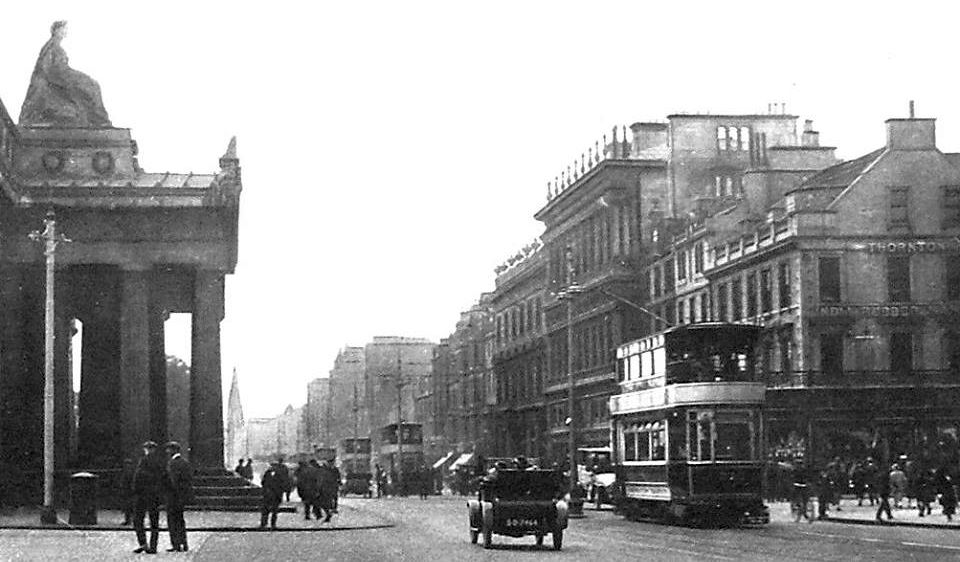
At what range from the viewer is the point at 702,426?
37.2m

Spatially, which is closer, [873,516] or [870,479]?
[873,516]

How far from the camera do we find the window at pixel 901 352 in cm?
6450

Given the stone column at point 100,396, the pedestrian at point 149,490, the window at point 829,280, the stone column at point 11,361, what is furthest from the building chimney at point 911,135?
the pedestrian at point 149,490

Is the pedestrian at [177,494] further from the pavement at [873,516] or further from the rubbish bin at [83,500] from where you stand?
the pavement at [873,516]

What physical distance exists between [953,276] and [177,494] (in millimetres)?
44990

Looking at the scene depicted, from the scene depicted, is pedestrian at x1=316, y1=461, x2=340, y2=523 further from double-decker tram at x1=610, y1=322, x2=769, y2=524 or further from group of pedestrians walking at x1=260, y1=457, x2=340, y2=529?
double-decker tram at x1=610, y1=322, x2=769, y2=524

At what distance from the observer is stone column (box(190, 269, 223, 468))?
5241cm

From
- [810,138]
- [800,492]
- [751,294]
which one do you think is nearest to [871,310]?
[751,294]

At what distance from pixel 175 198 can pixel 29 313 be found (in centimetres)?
616

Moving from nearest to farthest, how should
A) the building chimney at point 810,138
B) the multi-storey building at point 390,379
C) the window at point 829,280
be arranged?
the window at point 829,280, the building chimney at point 810,138, the multi-storey building at point 390,379

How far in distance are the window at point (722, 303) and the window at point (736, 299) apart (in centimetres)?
76

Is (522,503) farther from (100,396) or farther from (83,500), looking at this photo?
(100,396)

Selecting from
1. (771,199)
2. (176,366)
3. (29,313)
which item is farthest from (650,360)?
(176,366)

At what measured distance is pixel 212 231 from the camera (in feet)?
174
